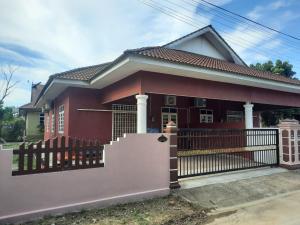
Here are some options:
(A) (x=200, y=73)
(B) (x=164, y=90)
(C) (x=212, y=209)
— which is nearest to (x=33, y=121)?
(B) (x=164, y=90)

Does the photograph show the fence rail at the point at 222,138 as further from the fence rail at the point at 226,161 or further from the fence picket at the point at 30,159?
the fence picket at the point at 30,159

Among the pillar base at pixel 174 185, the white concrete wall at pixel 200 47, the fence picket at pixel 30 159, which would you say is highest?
the white concrete wall at pixel 200 47

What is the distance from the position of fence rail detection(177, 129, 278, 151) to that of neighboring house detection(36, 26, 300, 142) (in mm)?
1195

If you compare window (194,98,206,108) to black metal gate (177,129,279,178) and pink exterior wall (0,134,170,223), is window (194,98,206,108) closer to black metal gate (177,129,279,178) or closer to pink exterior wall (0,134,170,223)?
black metal gate (177,129,279,178)

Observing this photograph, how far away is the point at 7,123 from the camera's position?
25328 millimetres

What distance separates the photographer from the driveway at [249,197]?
4789mm

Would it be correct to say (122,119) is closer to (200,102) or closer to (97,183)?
(200,102)

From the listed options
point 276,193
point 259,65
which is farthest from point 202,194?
point 259,65

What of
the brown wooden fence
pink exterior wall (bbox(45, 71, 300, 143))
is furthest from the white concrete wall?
the brown wooden fence

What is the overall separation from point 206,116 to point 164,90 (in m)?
7.18

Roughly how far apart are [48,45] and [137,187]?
10.4 m

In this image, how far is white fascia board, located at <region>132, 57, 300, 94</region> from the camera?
686cm

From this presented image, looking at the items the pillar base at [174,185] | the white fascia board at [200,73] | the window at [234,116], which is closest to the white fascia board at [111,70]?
the white fascia board at [200,73]

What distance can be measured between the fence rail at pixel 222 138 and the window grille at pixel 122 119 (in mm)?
4859
